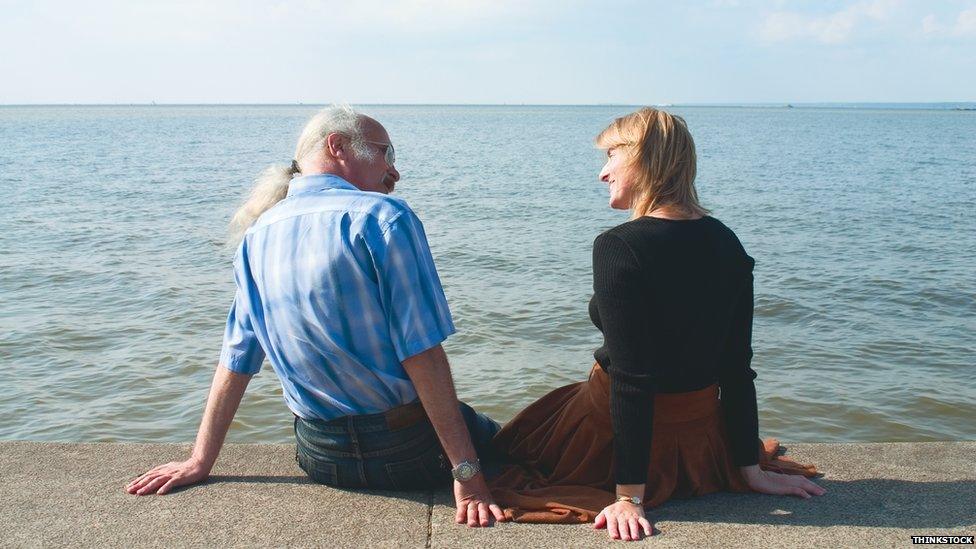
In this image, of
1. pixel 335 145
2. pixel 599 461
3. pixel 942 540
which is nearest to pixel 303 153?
pixel 335 145

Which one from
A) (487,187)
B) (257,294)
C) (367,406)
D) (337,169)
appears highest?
(337,169)

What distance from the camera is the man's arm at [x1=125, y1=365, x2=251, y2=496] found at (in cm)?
331

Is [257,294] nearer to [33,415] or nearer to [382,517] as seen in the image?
[382,517]

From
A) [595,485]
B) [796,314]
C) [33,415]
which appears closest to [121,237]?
[33,415]

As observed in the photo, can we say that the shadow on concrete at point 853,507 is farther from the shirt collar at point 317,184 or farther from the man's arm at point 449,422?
the shirt collar at point 317,184

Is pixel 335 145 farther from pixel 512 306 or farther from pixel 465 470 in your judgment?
pixel 512 306

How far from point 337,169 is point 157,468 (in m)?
1.40

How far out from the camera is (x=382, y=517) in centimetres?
306

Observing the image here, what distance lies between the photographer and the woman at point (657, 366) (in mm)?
2893

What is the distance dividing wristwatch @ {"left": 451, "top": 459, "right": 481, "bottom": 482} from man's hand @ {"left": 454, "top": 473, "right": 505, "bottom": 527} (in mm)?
18

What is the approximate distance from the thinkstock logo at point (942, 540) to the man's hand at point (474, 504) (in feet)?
4.46

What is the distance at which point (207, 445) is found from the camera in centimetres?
340

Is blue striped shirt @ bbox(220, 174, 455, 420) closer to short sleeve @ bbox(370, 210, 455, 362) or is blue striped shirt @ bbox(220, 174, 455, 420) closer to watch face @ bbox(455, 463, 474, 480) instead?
short sleeve @ bbox(370, 210, 455, 362)

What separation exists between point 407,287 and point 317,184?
1.73 ft
